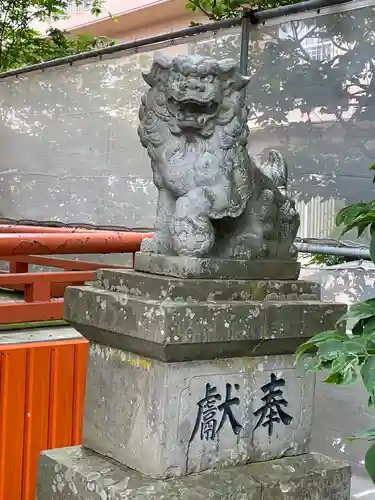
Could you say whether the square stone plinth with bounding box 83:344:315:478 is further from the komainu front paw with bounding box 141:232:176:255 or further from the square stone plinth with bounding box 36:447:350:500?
the komainu front paw with bounding box 141:232:176:255

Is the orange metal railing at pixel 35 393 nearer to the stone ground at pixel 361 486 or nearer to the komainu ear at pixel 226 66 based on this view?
the komainu ear at pixel 226 66

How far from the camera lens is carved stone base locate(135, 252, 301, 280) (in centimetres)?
189

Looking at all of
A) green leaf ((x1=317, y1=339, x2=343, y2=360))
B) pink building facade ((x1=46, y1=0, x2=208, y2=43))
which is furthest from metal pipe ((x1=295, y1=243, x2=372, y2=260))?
pink building facade ((x1=46, y1=0, x2=208, y2=43))

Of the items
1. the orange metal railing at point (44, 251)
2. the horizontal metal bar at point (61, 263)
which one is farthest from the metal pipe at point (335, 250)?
the horizontal metal bar at point (61, 263)

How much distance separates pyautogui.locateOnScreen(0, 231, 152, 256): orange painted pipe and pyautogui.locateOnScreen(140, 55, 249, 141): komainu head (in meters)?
0.93

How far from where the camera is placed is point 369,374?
3.96 ft

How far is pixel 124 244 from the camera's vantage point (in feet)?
11.0

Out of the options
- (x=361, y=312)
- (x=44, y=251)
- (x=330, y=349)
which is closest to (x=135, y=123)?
(x=44, y=251)

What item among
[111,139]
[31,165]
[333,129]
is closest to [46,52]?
[31,165]

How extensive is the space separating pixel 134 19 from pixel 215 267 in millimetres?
10914

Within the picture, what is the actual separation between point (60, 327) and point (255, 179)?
1.66 m

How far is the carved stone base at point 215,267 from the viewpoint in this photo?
1.89 metres

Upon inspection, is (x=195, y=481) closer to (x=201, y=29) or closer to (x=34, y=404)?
(x=34, y=404)

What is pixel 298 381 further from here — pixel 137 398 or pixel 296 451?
pixel 137 398
